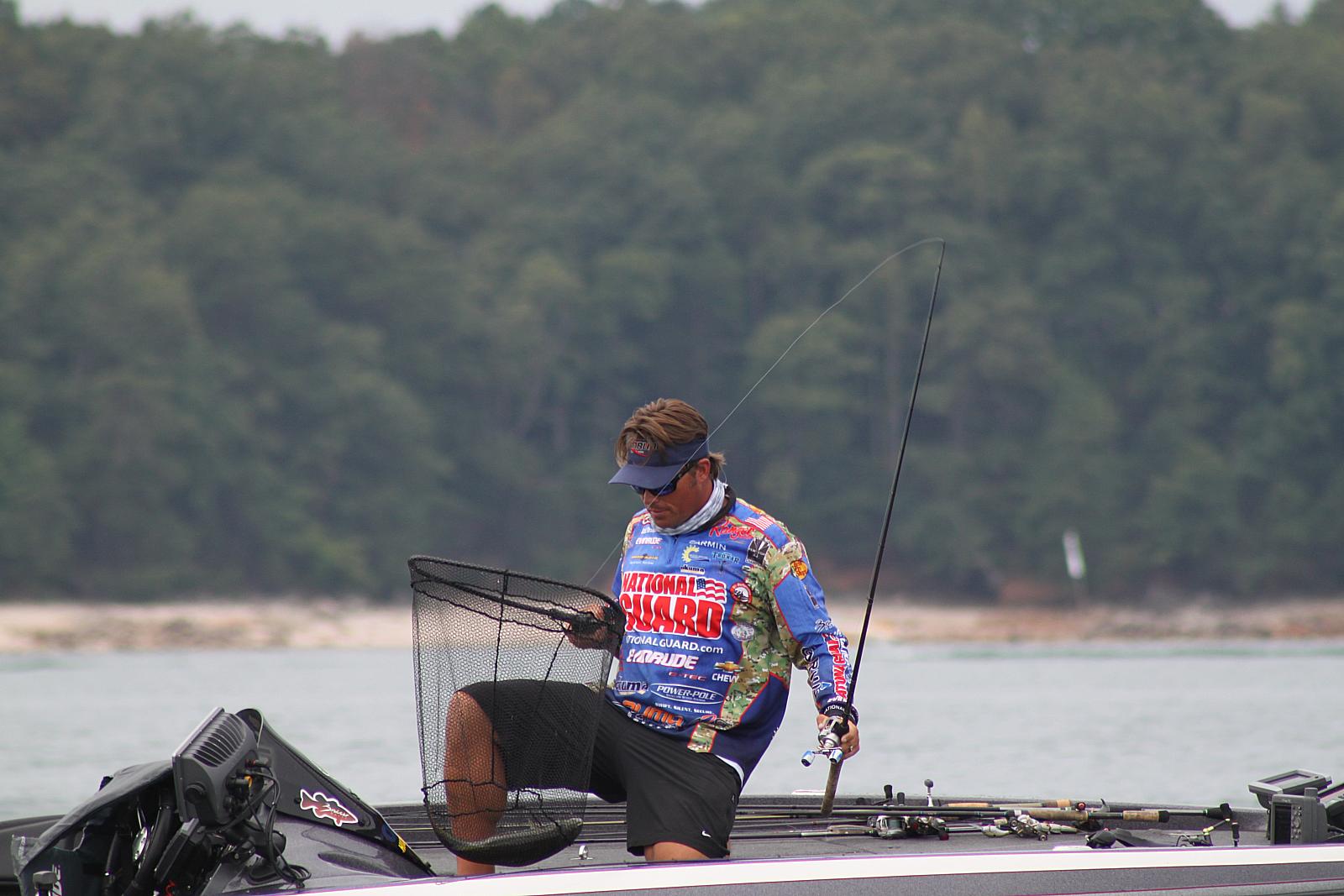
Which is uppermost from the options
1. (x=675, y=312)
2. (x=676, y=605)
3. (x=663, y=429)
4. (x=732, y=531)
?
(x=675, y=312)

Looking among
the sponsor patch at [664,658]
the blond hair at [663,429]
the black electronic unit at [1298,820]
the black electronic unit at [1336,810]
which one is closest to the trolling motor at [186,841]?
the sponsor patch at [664,658]

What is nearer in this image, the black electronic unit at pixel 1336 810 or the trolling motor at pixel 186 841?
the trolling motor at pixel 186 841

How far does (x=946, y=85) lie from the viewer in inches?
2287

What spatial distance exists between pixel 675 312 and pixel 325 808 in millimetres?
49323

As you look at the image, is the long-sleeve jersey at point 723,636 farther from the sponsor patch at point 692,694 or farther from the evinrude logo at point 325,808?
the evinrude logo at point 325,808

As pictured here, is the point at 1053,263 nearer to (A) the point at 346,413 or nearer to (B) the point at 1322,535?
(B) the point at 1322,535

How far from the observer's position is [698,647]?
3992 millimetres

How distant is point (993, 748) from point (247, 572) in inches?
1191

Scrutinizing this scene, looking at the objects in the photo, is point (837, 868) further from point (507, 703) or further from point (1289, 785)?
point (1289, 785)

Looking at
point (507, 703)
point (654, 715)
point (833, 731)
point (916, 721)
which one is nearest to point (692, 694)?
point (654, 715)

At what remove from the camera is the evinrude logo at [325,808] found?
12.9 ft

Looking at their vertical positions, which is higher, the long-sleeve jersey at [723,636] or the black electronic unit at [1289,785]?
the long-sleeve jersey at [723,636]

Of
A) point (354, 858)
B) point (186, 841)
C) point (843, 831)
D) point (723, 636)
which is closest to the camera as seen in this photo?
point (186, 841)

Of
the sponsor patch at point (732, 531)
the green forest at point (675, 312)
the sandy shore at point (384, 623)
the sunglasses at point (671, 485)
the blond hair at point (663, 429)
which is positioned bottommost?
the sponsor patch at point (732, 531)
